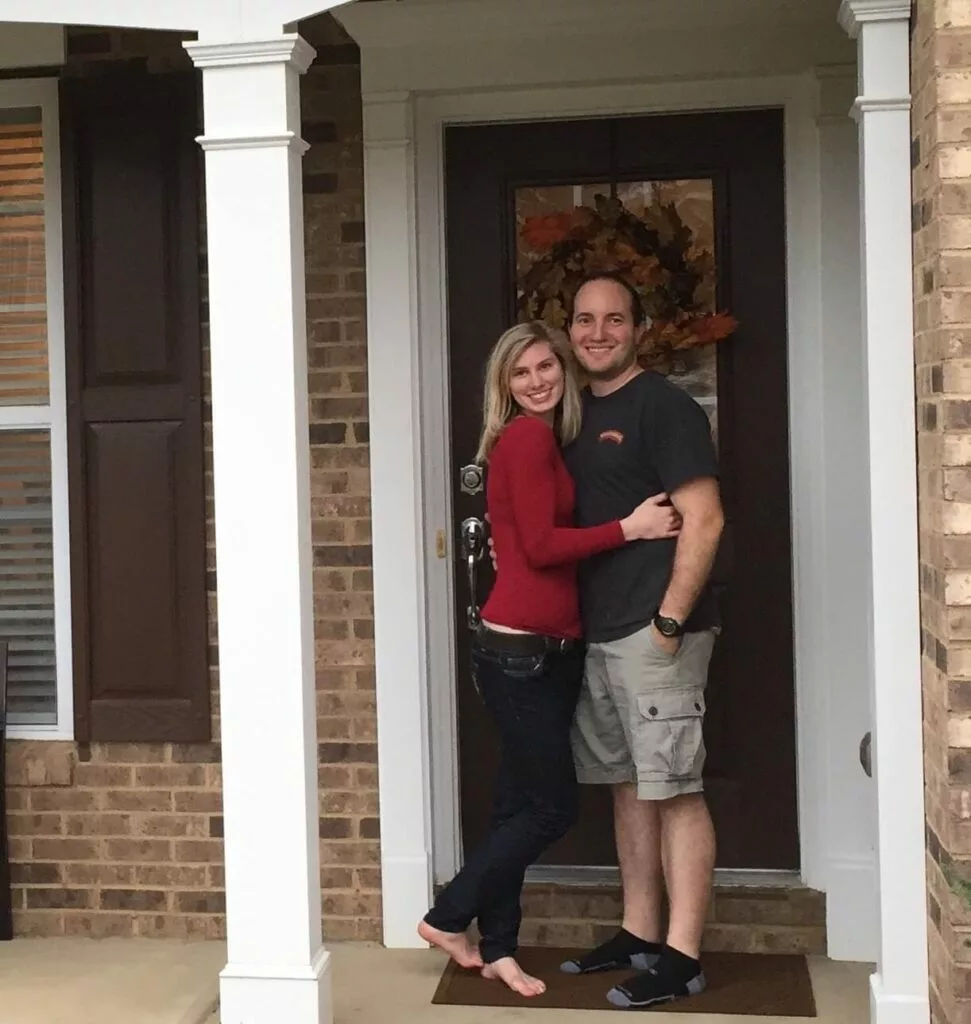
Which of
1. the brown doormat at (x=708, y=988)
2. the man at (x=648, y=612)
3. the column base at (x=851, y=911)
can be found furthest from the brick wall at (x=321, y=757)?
the column base at (x=851, y=911)

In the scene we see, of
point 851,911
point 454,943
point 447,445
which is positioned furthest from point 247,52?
point 851,911

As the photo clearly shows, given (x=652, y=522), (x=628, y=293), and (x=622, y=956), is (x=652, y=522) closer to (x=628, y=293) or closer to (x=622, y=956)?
(x=628, y=293)

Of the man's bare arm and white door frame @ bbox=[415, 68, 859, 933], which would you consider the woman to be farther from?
Answer: white door frame @ bbox=[415, 68, 859, 933]

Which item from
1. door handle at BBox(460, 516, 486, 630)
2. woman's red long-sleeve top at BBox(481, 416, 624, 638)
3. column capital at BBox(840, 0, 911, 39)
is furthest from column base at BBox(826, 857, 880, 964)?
column capital at BBox(840, 0, 911, 39)

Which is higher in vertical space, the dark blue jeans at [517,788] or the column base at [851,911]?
the dark blue jeans at [517,788]

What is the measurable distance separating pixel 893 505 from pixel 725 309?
1130mm

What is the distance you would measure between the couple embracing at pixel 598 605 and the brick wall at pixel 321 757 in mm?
550

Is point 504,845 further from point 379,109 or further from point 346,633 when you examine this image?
point 379,109

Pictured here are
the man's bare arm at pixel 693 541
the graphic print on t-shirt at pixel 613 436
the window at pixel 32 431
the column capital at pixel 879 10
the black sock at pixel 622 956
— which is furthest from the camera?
the window at pixel 32 431

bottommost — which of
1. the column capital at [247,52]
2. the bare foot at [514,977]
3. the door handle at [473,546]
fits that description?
the bare foot at [514,977]

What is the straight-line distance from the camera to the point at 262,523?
3.40 metres

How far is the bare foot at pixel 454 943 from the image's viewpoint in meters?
3.97

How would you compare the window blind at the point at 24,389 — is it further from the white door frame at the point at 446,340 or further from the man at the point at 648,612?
the man at the point at 648,612

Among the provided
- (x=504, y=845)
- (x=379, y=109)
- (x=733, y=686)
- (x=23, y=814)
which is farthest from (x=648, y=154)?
(x=23, y=814)
